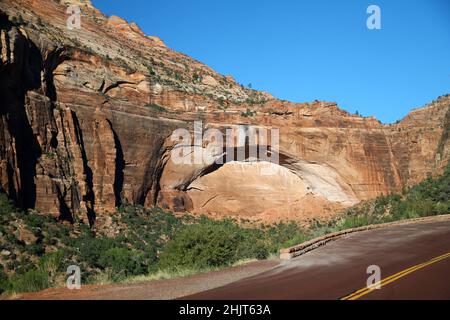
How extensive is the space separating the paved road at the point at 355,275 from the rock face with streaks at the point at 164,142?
2633 centimetres

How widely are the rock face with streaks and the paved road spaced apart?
2633cm

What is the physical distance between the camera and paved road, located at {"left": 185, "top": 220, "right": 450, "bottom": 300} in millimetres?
9695

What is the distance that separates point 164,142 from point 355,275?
127 ft

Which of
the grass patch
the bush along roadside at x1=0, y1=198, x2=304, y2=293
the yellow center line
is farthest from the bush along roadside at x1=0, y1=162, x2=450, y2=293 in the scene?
the grass patch

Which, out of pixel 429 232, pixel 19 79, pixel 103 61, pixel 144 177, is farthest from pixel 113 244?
pixel 429 232

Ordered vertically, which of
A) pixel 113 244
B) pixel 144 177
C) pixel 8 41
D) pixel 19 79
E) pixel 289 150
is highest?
pixel 8 41

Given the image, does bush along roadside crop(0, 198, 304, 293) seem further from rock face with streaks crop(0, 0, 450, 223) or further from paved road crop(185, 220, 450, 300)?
paved road crop(185, 220, 450, 300)

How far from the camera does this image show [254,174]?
5412cm

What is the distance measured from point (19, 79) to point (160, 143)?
16116mm

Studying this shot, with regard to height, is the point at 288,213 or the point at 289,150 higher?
the point at 289,150

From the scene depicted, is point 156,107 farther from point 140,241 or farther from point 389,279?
point 389,279

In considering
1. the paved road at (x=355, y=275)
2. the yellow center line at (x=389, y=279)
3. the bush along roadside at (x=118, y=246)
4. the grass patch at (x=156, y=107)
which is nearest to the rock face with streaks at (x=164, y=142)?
the grass patch at (x=156, y=107)

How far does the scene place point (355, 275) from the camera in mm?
11945
